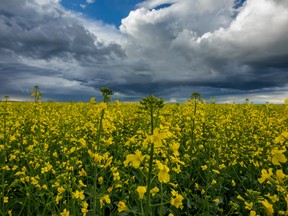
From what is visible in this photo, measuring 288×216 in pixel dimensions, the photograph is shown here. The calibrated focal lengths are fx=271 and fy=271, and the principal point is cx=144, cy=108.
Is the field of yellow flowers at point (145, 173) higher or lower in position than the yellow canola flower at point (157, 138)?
lower

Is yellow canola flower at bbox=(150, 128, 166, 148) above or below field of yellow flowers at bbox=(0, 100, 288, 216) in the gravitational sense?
above

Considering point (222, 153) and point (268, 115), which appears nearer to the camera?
point (222, 153)

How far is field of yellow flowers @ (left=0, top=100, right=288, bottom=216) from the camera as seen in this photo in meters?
2.70

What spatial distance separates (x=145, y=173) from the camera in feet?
15.0

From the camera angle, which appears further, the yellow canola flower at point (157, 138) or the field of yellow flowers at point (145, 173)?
the field of yellow flowers at point (145, 173)

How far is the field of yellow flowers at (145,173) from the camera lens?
8.84ft

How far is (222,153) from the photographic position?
19.2ft

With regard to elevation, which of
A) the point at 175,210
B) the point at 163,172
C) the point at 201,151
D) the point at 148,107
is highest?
the point at 148,107

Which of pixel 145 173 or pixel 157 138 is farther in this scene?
pixel 145 173

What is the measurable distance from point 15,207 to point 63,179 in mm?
1641

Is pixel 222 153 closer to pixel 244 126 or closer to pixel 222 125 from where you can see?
pixel 222 125

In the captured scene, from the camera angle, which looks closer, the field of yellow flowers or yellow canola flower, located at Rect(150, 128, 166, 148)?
yellow canola flower, located at Rect(150, 128, 166, 148)

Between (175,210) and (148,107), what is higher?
(148,107)

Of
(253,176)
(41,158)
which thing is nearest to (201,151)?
(253,176)
